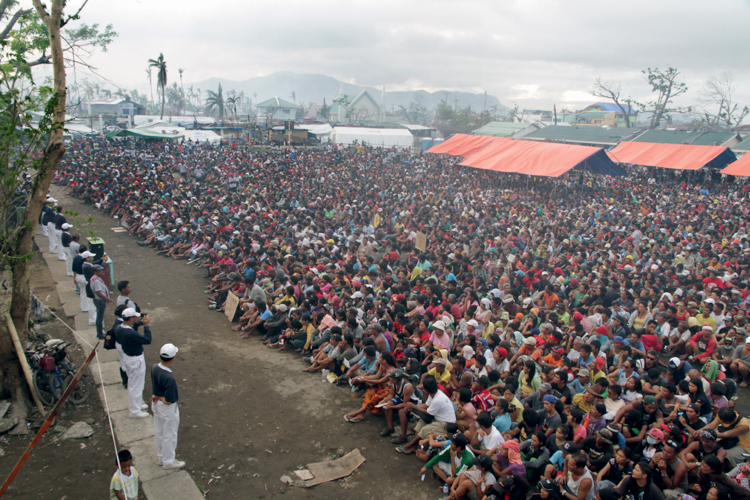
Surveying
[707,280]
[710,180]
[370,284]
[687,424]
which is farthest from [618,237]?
[710,180]

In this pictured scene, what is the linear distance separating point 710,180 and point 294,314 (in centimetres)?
2549

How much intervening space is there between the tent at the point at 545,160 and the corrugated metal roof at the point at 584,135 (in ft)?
56.3

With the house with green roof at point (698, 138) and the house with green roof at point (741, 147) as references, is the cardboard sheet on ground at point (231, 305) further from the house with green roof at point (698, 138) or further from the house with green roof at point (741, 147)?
the house with green roof at point (741, 147)

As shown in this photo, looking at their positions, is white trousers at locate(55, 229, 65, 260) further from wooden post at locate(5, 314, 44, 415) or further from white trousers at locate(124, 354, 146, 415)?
white trousers at locate(124, 354, 146, 415)

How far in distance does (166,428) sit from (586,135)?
141 ft

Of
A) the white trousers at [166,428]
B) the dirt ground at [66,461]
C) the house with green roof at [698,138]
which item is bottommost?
the dirt ground at [66,461]

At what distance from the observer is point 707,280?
10180 millimetres

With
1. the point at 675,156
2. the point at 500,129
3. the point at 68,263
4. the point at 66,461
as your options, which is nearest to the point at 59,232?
the point at 68,263

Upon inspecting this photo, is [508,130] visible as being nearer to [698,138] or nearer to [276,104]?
[698,138]

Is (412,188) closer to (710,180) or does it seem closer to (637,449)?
(710,180)

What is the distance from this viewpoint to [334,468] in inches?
218

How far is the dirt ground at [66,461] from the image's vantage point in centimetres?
499

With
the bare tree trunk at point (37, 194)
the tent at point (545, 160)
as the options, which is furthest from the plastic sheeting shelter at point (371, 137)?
the bare tree trunk at point (37, 194)

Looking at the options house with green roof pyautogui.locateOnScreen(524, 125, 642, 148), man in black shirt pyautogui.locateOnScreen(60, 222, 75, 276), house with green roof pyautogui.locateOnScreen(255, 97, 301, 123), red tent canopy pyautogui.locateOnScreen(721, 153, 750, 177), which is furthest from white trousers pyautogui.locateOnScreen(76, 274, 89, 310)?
house with green roof pyautogui.locateOnScreen(255, 97, 301, 123)
